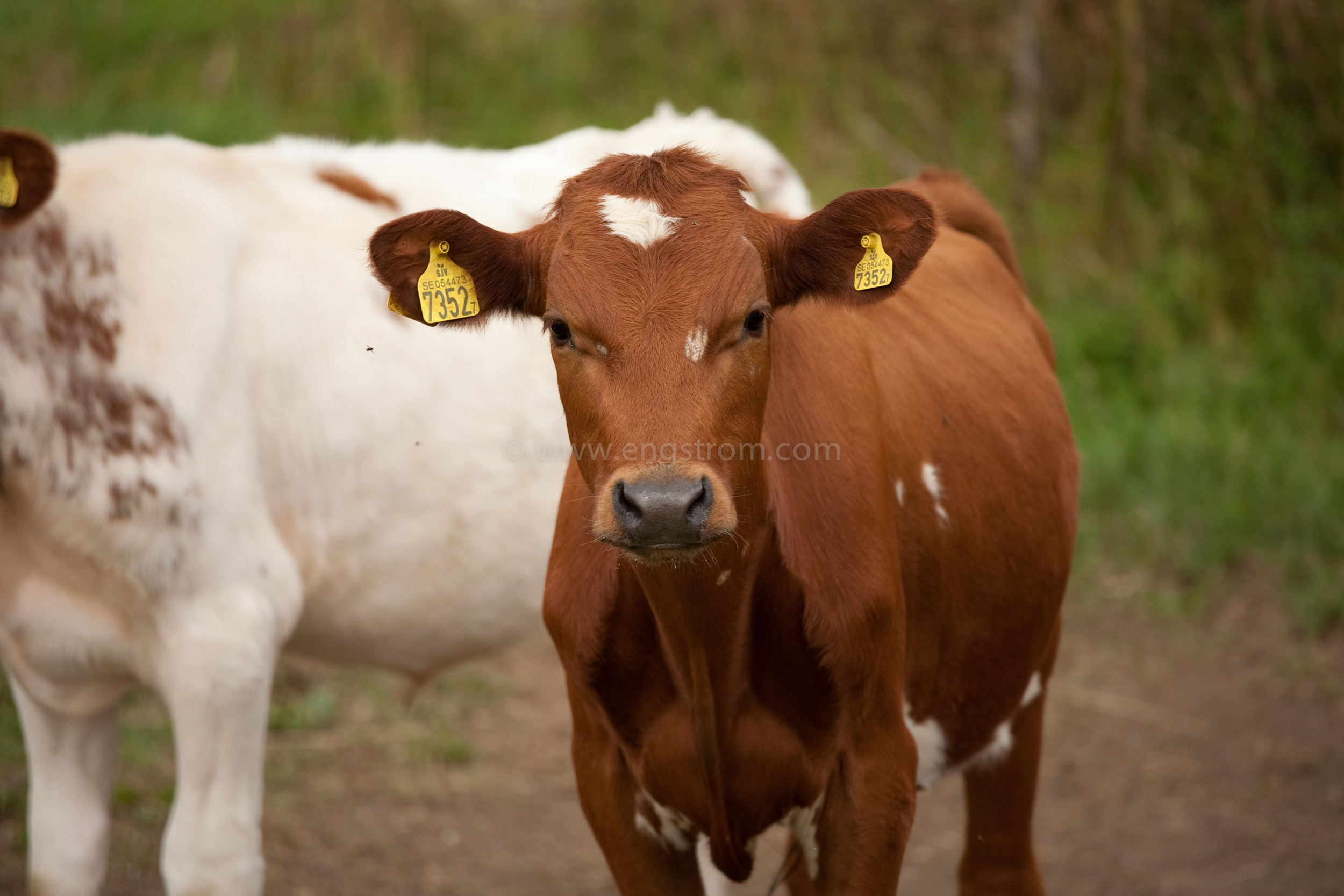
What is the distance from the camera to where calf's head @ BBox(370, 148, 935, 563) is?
89.2 inches

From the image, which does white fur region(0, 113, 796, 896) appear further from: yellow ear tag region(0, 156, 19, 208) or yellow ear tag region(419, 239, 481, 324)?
yellow ear tag region(419, 239, 481, 324)

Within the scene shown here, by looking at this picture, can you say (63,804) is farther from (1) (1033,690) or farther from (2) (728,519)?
(1) (1033,690)

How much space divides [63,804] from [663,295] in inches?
93.6

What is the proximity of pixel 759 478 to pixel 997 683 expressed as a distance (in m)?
1.10

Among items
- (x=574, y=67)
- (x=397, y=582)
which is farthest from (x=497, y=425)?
(x=574, y=67)

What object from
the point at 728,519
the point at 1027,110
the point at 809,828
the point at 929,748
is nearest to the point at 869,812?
the point at 809,828

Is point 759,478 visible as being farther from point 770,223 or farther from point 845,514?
point 770,223

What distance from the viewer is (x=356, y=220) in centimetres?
414

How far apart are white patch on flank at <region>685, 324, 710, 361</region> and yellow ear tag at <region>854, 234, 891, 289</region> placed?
387 millimetres

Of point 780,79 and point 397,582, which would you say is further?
point 780,79

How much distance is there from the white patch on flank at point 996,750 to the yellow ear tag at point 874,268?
1360 millimetres

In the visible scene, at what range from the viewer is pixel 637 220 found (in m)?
2.49

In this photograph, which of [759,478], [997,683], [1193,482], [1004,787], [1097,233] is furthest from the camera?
[1097,233]

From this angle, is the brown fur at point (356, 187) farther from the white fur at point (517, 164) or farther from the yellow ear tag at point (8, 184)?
the yellow ear tag at point (8, 184)
